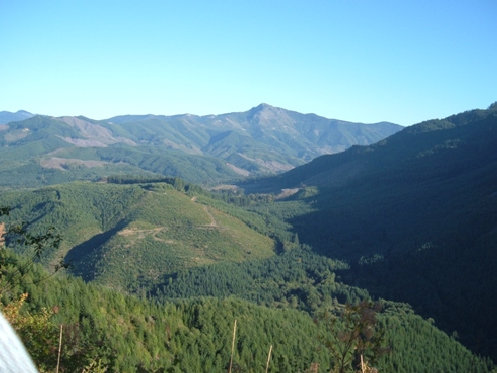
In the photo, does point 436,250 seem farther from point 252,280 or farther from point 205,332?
point 205,332

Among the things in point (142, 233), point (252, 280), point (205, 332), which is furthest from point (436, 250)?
point (142, 233)

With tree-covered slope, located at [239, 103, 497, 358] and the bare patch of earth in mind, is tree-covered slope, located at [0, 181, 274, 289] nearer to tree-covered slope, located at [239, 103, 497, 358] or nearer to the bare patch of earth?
the bare patch of earth

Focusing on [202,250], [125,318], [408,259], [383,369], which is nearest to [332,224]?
[408,259]

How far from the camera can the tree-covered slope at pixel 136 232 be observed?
13000 cm

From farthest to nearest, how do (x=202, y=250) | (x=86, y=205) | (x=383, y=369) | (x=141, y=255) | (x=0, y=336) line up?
1. (x=86, y=205)
2. (x=202, y=250)
3. (x=141, y=255)
4. (x=383, y=369)
5. (x=0, y=336)

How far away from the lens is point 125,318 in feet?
187

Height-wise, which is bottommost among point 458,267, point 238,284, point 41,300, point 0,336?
point 238,284

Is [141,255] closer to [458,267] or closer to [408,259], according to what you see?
[408,259]

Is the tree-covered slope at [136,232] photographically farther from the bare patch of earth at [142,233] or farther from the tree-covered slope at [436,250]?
the tree-covered slope at [436,250]

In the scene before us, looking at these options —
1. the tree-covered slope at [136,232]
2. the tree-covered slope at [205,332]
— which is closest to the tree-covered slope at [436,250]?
the tree-covered slope at [205,332]

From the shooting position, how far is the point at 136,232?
5994 inches

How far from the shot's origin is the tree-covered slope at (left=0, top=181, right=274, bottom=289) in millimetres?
130000

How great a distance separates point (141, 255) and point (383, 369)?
90650 millimetres

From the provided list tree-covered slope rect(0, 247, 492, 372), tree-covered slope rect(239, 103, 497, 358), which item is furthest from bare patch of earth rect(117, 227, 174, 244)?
tree-covered slope rect(0, 247, 492, 372)
